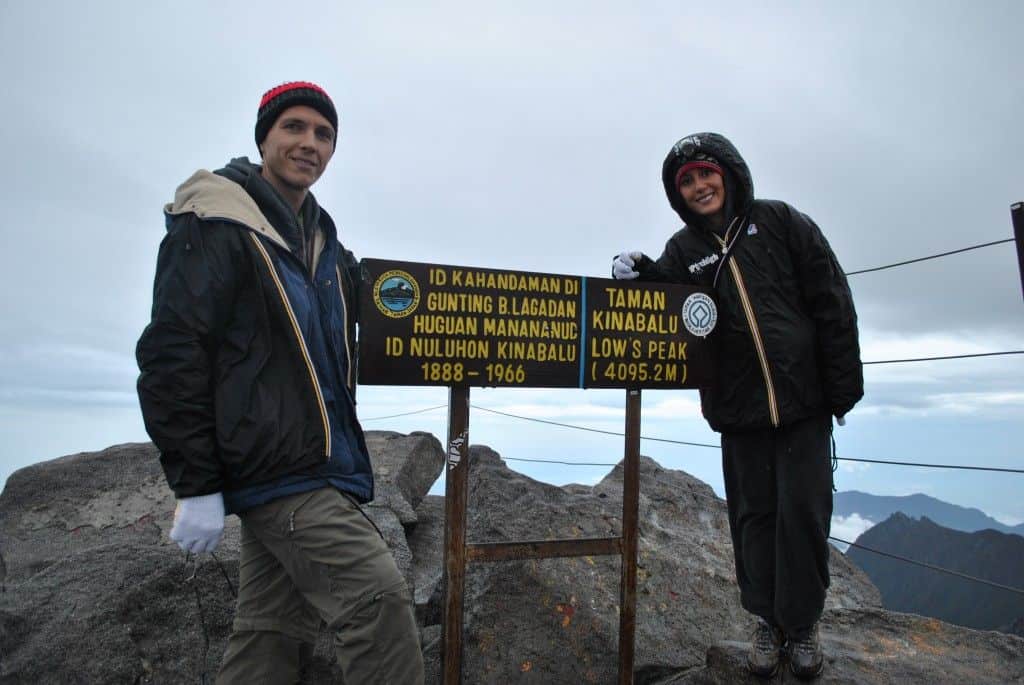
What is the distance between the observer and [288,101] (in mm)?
2596

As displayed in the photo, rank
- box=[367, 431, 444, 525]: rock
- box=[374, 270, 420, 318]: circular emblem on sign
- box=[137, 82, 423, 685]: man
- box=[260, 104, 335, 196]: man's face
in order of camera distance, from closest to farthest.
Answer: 1. box=[137, 82, 423, 685]: man
2. box=[260, 104, 335, 196]: man's face
3. box=[374, 270, 420, 318]: circular emblem on sign
4. box=[367, 431, 444, 525]: rock

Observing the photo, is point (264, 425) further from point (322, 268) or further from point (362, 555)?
point (322, 268)

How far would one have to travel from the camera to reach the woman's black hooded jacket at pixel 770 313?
3203 mm

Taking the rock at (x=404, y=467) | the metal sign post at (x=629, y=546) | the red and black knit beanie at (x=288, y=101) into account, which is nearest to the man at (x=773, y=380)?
the metal sign post at (x=629, y=546)

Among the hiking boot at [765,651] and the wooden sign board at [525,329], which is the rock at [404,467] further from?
the hiking boot at [765,651]

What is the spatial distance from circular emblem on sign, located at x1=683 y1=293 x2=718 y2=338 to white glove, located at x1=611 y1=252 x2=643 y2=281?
318 mm

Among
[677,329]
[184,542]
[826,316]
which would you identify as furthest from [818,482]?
[184,542]

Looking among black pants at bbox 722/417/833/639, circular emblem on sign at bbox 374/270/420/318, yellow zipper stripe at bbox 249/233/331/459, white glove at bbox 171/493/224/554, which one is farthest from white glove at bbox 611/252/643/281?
white glove at bbox 171/493/224/554

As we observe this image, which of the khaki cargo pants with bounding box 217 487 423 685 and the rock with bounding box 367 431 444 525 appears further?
the rock with bounding box 367 431 444 525

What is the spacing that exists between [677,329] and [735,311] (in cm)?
32

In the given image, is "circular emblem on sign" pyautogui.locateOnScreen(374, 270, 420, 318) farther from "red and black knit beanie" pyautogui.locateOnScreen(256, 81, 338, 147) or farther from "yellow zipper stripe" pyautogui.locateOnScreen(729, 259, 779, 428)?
"yellow zipper stripe" pyautogui.locateOnScreen(729, 259, 779, 428)

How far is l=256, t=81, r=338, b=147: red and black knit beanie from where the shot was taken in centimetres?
259

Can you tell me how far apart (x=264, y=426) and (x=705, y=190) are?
2.38 metres

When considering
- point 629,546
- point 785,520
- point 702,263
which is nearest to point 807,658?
point 785,520
